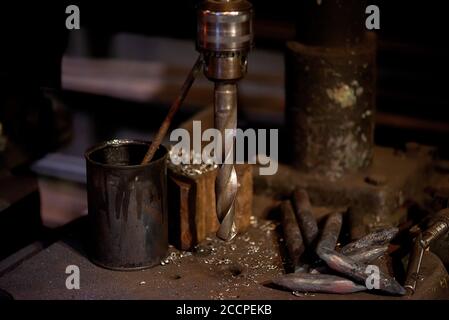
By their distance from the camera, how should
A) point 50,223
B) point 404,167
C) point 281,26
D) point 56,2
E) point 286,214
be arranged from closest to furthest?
point 286,214
point 404,167
point 56,2
point 50,223
point 281,26

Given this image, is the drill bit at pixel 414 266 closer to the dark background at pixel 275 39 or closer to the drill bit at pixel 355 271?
the drill bit at pixel 355 271

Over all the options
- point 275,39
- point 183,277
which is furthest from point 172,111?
point 275,39

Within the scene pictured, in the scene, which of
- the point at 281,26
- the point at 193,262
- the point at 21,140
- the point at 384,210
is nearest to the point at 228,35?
the point at 193,262

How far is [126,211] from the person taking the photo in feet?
9.07

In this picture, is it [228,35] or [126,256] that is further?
[126,256]

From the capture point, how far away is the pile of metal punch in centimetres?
266

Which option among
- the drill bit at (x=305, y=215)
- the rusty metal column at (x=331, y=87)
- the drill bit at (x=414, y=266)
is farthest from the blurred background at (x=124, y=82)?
the drill bit at (x=414, y=266)

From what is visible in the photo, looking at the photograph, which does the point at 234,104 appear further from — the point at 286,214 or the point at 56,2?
the point at 56,2

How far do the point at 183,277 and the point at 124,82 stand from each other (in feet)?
8.60

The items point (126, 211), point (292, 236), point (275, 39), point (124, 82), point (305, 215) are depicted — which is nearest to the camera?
point (126, 211)

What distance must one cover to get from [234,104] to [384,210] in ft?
3.01

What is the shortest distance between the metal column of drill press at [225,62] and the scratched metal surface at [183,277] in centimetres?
20

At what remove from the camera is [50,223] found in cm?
425

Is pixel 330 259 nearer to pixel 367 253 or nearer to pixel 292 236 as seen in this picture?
pixel 367 253
